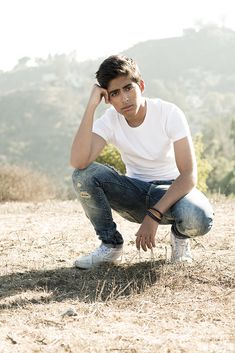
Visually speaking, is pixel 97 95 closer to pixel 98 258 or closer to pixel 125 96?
pixel 125 96

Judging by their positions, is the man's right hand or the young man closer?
the young man

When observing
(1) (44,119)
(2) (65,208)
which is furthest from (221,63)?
(2) (65,208)

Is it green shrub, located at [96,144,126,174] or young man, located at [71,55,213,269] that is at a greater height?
young man, located at [71,55,213,269]

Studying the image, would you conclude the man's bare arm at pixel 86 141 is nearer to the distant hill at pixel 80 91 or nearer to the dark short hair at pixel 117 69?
the dark short hair at pixel 117 69

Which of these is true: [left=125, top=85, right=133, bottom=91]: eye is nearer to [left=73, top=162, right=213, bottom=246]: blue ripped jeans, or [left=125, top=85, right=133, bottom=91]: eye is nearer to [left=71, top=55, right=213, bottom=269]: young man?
[left=71, top=55, right=213, bottom=269]: young man

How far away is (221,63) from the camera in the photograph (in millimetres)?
101625

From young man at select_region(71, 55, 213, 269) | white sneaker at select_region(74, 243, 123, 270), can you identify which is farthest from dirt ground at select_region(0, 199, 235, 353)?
young man at select_region(71, 55, 213, 269)

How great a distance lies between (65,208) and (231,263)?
12.8ft

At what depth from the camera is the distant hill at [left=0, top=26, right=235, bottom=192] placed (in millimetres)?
63447

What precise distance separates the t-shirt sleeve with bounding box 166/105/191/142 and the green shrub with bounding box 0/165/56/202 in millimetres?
6958

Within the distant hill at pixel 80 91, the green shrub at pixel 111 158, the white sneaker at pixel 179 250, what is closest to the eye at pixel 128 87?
the white sneaker at pixel 179 250

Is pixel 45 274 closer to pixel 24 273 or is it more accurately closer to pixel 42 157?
pixel 24 273

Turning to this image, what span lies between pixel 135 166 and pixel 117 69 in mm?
654

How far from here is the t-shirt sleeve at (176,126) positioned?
3.21 meters
